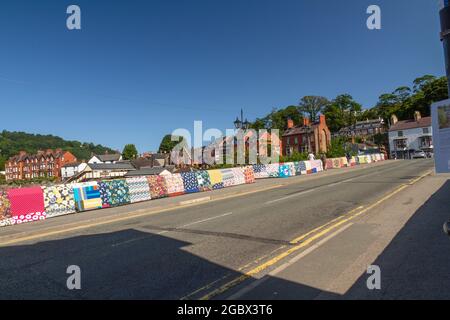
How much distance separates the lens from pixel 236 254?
259 inches

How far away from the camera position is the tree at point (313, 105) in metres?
108

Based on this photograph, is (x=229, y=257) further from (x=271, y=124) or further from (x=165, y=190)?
(x=271, y=124)

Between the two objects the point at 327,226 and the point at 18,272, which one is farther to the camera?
the point at 327,226

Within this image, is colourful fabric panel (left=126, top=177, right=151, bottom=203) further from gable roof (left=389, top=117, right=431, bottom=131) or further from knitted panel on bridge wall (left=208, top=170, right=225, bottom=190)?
gable roof (left=389, top=117, right=431, bottom=131)

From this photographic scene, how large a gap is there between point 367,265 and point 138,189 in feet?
52.5

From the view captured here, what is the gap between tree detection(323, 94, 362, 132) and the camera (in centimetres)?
10781

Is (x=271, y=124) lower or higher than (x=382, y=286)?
higher

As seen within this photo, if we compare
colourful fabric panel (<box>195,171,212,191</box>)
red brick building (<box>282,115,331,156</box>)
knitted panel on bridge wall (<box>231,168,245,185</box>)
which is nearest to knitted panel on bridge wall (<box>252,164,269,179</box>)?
knitted panel on bridge wall (<box>231,168,245,185</box>)

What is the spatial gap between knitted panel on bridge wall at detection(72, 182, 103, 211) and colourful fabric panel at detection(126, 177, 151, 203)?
2.04 meters

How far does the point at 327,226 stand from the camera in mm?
8703

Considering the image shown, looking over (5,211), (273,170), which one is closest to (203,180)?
(273,170)

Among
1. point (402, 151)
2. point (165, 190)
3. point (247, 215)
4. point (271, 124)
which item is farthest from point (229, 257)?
point (271, 124)

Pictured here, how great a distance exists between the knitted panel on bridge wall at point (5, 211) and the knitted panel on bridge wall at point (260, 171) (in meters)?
21.5

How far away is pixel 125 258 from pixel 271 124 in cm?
10919
